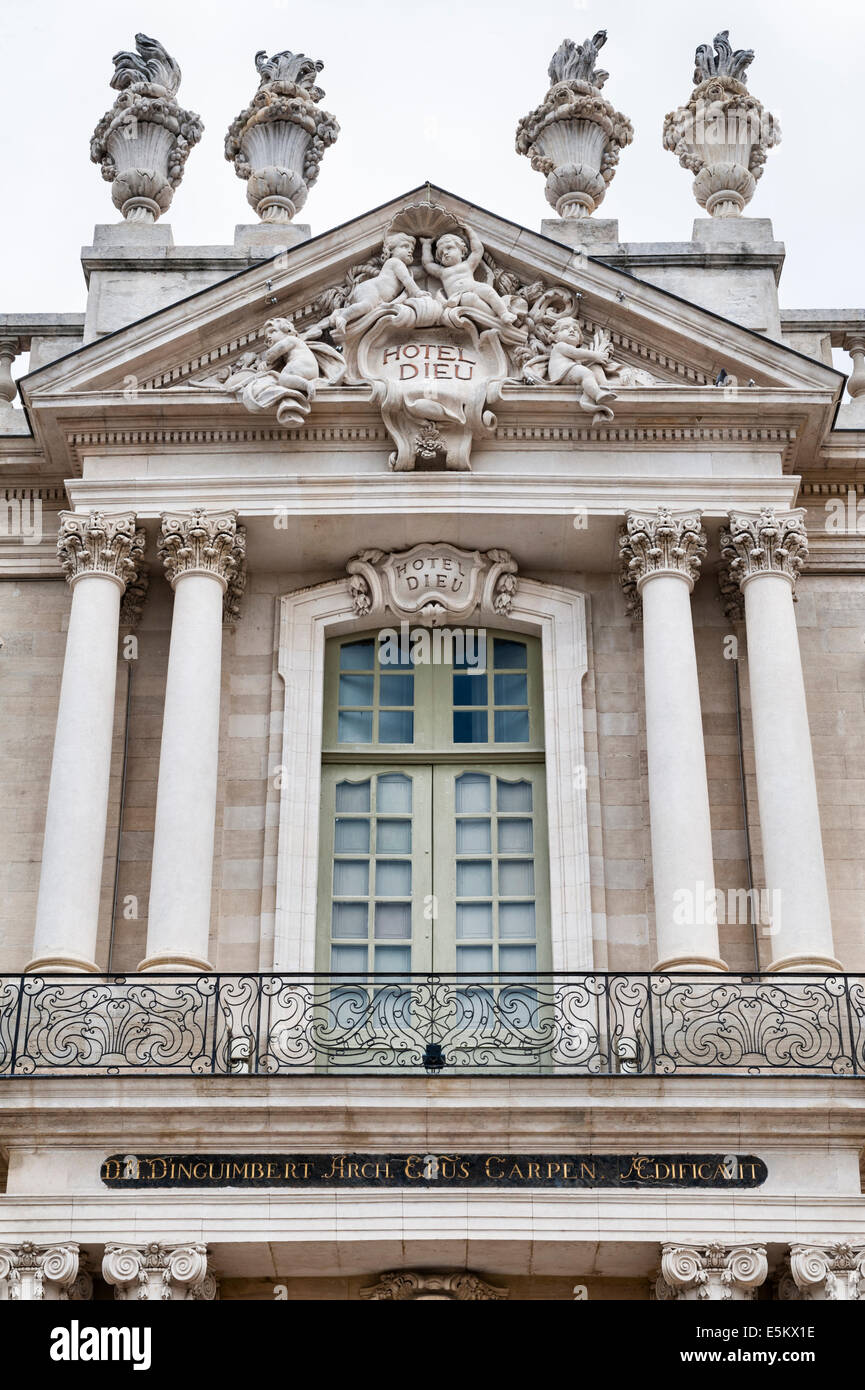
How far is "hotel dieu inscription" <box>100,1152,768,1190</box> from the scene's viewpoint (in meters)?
15.3

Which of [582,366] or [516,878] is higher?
[582,366]

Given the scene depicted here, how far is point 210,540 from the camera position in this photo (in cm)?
1859

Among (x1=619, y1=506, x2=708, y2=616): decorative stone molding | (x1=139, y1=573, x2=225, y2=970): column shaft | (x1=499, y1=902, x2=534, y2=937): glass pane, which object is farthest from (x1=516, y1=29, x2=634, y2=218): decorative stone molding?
(x1=499, y1=902, x2=534, y2=937): glass pane

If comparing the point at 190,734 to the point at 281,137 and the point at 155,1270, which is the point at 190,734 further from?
the point at 281,137

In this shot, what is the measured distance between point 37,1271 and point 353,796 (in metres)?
5.18

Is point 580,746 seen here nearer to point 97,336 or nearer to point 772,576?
point 772,576

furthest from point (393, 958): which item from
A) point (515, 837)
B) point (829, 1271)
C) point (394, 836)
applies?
point (829, 1271)

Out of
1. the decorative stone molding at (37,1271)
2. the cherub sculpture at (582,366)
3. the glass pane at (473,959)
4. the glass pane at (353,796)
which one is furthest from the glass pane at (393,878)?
the decorative stone molding at (37,1271)

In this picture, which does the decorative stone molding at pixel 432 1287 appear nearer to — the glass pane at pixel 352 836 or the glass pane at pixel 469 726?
the glass pane at pixel 352 836

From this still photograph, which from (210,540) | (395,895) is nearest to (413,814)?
(395,895)

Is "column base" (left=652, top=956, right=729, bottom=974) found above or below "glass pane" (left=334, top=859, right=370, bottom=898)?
below

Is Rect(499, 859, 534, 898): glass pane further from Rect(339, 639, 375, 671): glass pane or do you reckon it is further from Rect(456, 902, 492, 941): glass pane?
Rect(339, 639, 375, 671): glass pane

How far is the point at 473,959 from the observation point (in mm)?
17781

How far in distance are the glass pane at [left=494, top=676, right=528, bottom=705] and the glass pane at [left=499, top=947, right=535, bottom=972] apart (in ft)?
7.59
